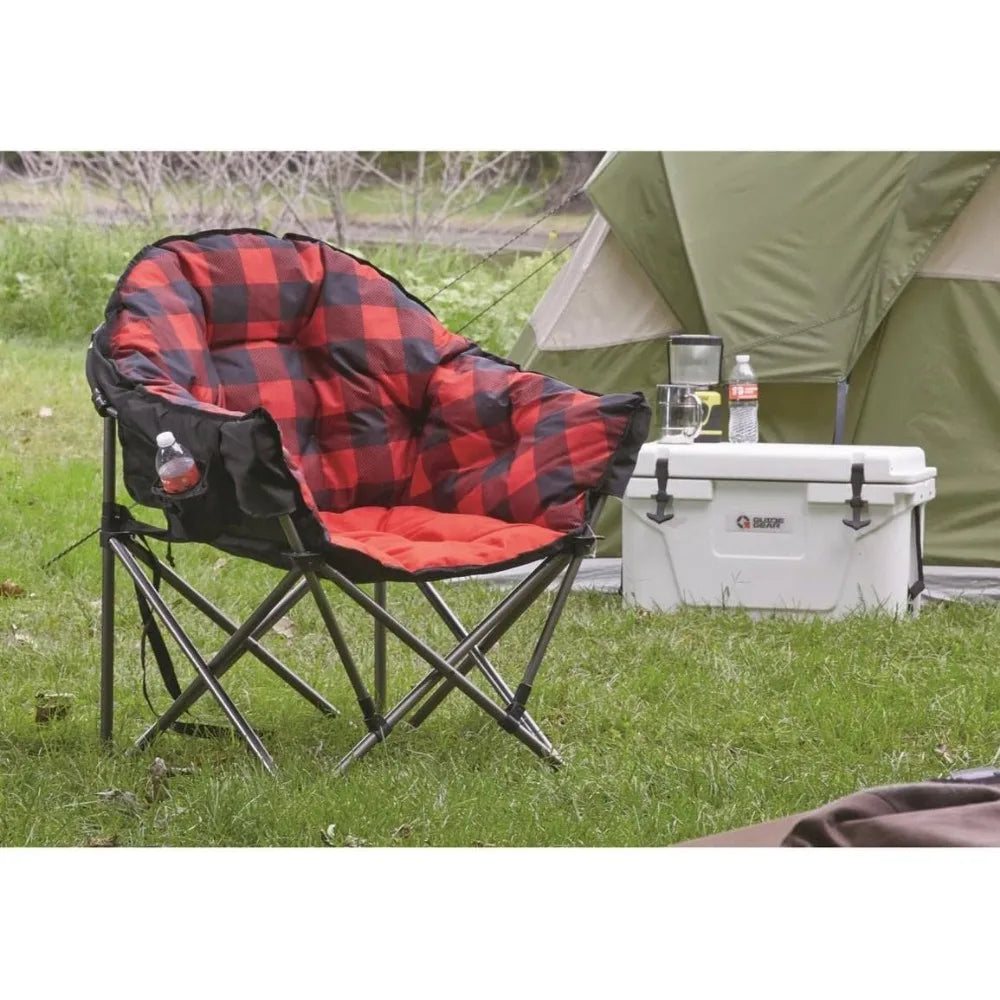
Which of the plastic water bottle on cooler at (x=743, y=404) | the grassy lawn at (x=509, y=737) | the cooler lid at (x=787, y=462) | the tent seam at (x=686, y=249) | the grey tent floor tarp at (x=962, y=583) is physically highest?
the tent seam at (x=686, y=249)

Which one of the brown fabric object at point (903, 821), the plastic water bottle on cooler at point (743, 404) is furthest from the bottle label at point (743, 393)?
the brown fabric object at point (903, 821)

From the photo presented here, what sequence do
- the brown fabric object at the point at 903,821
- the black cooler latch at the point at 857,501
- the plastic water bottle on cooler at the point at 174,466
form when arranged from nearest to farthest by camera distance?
the brown fabric object at the point at 903,821 → the plastic water bottle on cooler at the point at 174,466 → the black cooler latch at the point at 857,501

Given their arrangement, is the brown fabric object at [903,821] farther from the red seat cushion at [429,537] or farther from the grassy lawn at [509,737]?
the red seat cushion at [429,537]

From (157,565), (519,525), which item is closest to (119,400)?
(157,565)

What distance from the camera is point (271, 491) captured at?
2357mm

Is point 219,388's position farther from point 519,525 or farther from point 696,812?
point 696,812

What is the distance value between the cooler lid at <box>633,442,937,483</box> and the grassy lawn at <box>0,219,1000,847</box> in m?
0.35

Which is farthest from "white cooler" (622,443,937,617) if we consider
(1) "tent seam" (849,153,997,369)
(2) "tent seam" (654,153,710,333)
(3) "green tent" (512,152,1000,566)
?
(2) "tent seam" (654,153,710,333)

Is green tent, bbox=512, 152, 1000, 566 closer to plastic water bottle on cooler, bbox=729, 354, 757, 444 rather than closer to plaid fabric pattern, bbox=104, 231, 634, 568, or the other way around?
plastic water bottle on cooler, bbox=729, 354, 757, 444

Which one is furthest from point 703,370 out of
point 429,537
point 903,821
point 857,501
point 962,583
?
point 903,821

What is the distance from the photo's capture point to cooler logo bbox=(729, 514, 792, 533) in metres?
3.96

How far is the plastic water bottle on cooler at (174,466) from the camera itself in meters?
2.43

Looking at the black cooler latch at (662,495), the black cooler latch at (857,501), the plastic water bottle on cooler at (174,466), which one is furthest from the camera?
the black cooler latch at (662,495)

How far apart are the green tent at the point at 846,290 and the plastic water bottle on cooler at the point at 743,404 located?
67 millimetres
